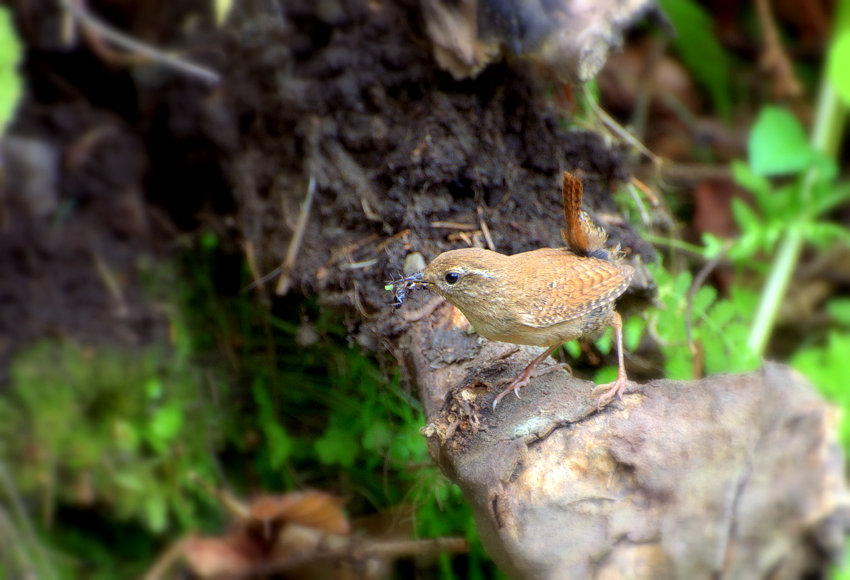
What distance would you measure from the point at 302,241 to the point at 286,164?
43 cm

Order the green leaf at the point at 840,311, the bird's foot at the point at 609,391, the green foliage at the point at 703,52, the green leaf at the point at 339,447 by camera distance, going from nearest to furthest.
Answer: the bird's foot at the point at 609,391, the green leaf at the point at 339,447, the green leaf at the point at 840,311, the green foliage at the point at 703,52

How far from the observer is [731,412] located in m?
1.76

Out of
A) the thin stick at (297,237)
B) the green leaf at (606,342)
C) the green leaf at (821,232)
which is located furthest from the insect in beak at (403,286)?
the green leaf at (821,232)

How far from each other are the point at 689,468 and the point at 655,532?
18cm

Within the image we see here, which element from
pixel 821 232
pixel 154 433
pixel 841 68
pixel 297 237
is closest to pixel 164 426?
pixel 154 433

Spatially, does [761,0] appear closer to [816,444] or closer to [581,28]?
[581,28]

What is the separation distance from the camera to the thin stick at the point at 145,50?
3.55m

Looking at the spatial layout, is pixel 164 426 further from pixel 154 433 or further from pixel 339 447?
pixel 339 447

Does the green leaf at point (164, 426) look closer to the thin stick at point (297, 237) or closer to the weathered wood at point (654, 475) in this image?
the thin stick at point (297, 237)

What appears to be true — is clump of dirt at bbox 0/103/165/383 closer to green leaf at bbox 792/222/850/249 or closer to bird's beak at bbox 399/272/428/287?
bird's beak at bbox 399/272/428/287

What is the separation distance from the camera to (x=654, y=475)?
176 cm

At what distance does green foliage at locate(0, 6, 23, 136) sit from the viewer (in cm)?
341

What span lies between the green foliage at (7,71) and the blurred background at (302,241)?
1 cm

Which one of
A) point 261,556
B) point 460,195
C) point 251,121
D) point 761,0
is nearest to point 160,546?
point 261,556
